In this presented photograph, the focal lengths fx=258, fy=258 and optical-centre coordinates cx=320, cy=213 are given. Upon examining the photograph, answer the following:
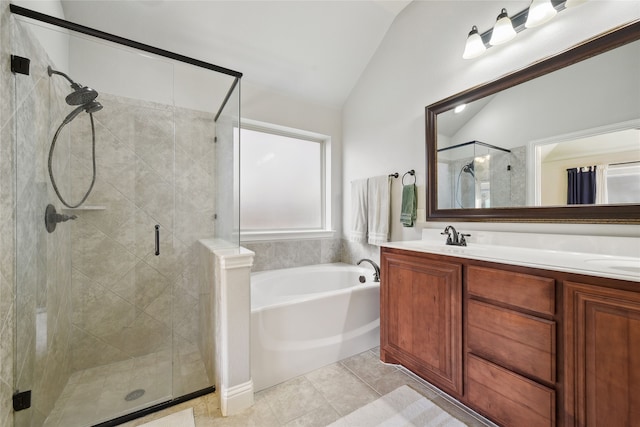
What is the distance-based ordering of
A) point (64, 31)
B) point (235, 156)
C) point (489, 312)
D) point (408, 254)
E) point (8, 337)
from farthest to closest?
point (235, 156), point (408, 254), point (64, 31), point (489, 312), point (8, 337)

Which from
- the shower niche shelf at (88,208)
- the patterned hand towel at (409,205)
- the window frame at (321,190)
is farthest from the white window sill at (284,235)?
the shower niche shelf at (88,208)

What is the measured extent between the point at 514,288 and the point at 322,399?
119cm

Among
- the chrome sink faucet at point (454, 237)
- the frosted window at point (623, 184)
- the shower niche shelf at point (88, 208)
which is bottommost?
the chrome sink faucet at point (454, 237)

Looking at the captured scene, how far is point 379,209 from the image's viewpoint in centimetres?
250

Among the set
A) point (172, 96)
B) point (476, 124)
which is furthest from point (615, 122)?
point (172, 96)

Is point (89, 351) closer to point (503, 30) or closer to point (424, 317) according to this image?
point (424, 317)

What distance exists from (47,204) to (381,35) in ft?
9.51

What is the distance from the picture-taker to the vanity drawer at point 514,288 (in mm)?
1048

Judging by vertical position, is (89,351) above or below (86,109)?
below

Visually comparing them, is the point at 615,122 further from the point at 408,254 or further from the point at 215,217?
the point at 215,217

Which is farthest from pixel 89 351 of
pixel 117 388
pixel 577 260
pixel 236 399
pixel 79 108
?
pixel 577 260

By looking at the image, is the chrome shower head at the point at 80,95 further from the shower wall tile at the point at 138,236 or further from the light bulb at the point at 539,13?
the light bulb at the point at 539,13

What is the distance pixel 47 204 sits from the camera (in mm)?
1388

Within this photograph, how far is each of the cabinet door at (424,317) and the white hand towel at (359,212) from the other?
857 mm
